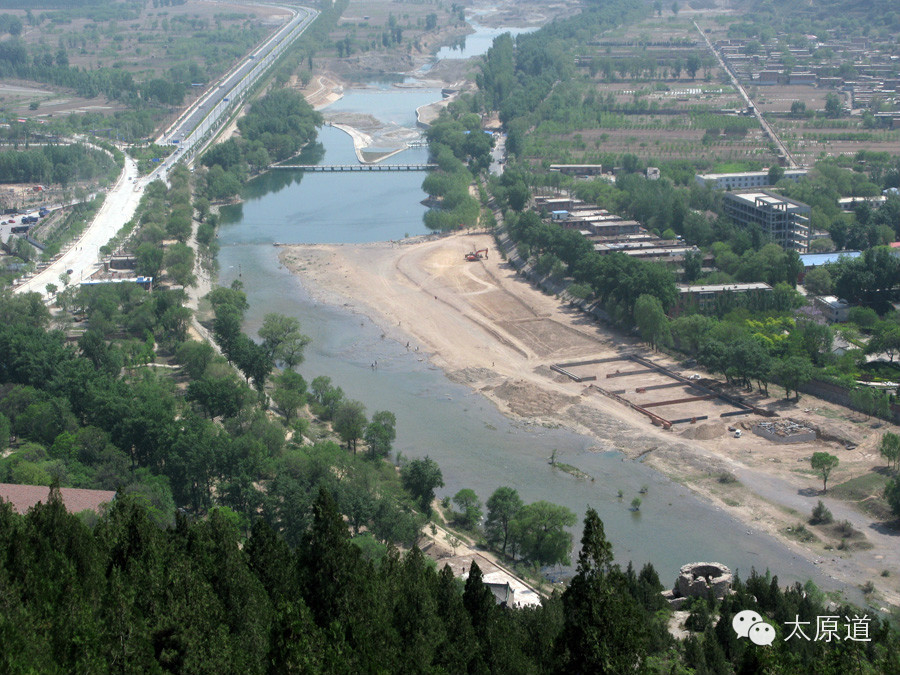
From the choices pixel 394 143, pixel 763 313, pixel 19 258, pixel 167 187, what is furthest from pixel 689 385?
pixel 394 143

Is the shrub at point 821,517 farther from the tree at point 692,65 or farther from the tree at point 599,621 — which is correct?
the tree at point 692,65

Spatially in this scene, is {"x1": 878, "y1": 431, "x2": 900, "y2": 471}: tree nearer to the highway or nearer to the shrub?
the shrub

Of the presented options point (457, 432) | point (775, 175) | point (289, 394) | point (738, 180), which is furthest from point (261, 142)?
point (457, 432)

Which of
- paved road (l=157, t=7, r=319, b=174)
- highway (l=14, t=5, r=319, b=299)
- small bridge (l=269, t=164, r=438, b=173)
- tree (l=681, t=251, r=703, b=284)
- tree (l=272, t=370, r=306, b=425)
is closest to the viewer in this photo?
tree (l=272, t=370, r=306, b=425)

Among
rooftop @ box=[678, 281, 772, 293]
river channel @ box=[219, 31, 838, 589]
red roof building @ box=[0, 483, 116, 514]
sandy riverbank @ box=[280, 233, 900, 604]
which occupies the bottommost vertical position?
river channel @ box=[219, 31, 838, 589]

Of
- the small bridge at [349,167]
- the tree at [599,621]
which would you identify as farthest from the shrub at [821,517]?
the small bridge at [349,167]

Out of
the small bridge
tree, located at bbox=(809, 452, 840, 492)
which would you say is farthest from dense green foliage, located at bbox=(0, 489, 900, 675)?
the small bridge

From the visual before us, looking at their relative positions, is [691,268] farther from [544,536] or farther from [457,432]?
[544,536]
